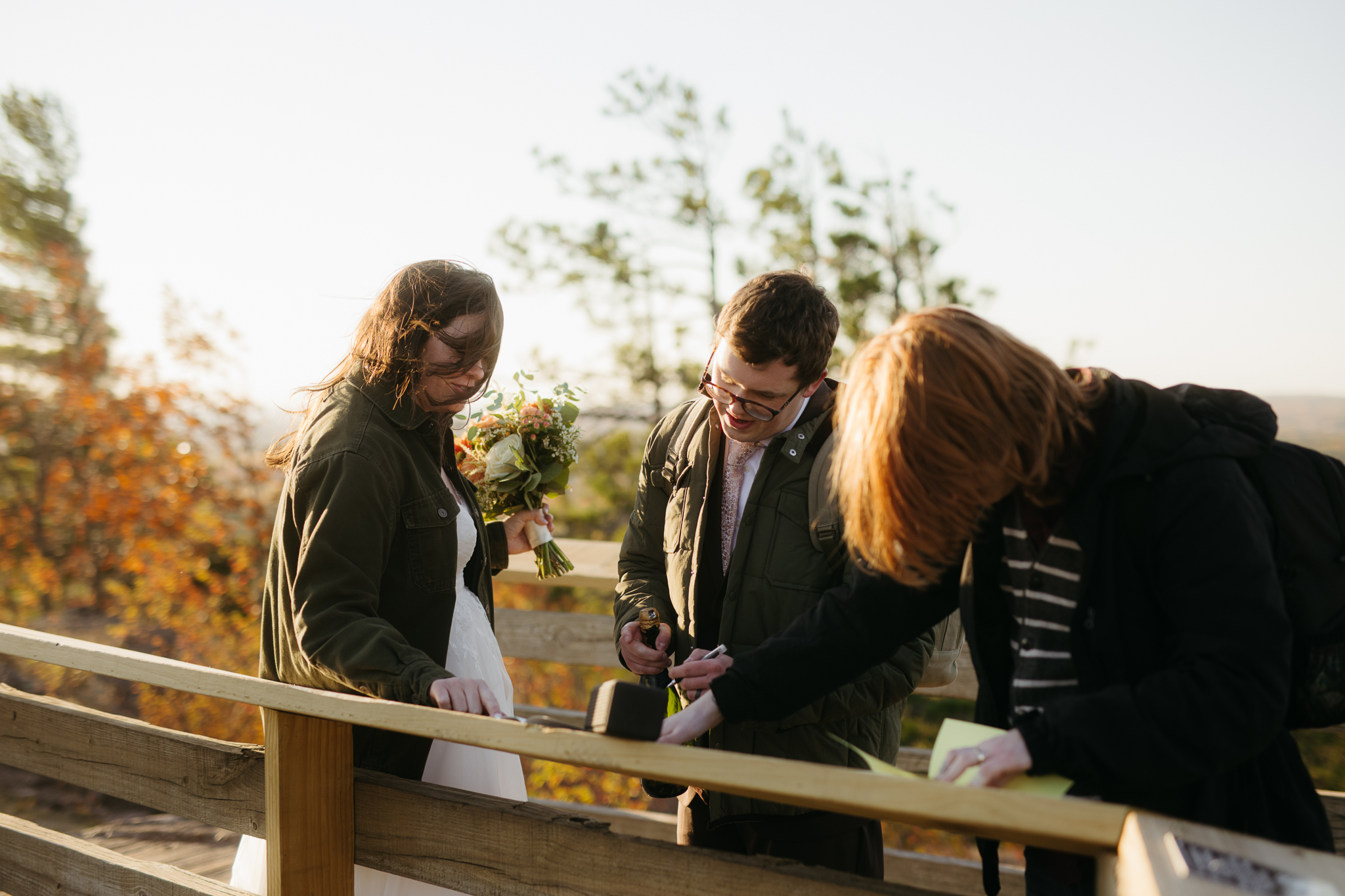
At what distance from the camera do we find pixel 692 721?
1.57 metres

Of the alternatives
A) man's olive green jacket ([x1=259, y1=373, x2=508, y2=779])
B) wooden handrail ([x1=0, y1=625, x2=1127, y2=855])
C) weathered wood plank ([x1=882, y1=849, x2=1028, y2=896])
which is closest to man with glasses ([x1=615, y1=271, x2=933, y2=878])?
man's olive green jacket ([x1=259, y1=373, x2=508, y2=779])

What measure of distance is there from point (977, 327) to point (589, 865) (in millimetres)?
1118

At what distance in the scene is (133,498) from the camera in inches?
→ 324

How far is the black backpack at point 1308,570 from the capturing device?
3.61 ft

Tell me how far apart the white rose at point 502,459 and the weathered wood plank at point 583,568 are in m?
0.94

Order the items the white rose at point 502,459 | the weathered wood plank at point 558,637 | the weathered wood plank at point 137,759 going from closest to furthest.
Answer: the weathered wood plank at point 137,759 < the white rose at point 502,459 < the weathered wood plank at point 558,637

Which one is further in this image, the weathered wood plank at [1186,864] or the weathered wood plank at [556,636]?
the weathered wood plank at [556,636]

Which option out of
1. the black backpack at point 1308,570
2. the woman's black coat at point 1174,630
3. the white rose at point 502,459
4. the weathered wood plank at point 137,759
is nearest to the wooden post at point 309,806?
the weathered wood plank at point 137,759

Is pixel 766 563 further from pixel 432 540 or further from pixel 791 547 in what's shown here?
pixel 432 540

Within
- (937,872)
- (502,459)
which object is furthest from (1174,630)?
(937,872)

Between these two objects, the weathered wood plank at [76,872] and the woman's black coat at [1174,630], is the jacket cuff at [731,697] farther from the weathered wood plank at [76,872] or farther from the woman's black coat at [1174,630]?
the weathered wood plank at [76,872]

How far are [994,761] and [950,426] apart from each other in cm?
44

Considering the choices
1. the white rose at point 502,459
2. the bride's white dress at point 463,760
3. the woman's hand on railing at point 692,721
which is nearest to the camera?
the woman's hand on railing at point 692,721

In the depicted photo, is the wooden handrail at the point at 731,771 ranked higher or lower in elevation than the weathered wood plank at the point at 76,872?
higher
